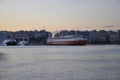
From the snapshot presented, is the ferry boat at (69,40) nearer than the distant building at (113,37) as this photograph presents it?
Yes

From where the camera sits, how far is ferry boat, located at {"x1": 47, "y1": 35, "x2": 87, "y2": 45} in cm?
8301

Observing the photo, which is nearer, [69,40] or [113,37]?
[69,40]

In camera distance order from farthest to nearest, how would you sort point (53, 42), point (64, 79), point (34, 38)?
point (34, 38), point (53, 42), point (64, 79)

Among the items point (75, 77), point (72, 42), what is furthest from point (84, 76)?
point (72, 42)

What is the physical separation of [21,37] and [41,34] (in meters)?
7.39

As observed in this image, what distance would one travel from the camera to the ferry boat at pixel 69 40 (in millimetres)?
83012

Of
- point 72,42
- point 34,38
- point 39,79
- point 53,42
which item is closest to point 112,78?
point 39,79

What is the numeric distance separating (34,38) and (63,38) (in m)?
40.5

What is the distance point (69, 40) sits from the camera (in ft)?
278

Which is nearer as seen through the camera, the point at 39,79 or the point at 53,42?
the point at 39,79

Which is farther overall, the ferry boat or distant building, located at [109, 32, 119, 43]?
distant building, located at [109, 32, 119, 43]

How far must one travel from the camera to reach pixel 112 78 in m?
16.6

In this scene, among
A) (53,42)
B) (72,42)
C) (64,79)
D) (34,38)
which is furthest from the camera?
(34,38)

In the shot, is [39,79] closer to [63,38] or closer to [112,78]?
[112,78]
